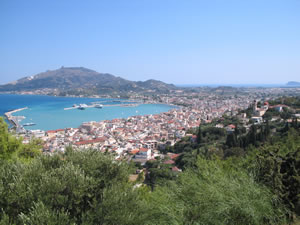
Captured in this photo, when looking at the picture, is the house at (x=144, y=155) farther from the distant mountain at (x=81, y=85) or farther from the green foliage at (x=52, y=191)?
the distant mountain at (x=81, y=85)

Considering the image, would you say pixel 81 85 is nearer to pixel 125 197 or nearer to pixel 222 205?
pixel 125 197

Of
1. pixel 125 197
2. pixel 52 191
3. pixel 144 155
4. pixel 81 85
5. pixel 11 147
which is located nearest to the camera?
pixel 52 191

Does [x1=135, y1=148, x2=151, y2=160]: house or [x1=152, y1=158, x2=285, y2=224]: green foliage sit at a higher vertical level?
[x1=152, y1=158, x2=285, y2=224]: green foliage

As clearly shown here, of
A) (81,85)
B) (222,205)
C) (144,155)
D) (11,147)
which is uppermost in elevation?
(81,85)

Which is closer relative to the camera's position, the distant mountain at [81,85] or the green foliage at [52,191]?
the green foliage at [52,191]

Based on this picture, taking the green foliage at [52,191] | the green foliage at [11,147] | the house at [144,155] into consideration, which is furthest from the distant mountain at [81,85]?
the green foliage at [52,191]

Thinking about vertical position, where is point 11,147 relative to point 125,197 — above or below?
below

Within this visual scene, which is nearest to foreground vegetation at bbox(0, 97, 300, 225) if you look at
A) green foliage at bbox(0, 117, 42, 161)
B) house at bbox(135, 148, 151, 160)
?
green foliage at bbox(0, 117, 42, 161)

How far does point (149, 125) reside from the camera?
39469 mm

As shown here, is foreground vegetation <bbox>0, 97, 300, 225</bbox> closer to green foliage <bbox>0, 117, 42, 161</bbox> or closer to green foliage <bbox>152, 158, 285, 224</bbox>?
green foliage <bbox>152, 158, 285, 224</bbox>

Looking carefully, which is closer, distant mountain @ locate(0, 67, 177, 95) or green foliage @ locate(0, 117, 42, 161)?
green foliage @ locate(0, 117, 42, 161)

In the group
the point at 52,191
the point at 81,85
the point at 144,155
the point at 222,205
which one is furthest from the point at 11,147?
the point at 81,85

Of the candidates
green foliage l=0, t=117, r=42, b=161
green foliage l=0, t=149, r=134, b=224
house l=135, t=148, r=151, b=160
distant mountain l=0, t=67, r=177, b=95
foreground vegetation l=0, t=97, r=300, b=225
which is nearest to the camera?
green foliage l=0, t=149, r=134, b=224

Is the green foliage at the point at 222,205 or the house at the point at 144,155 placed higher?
the green foliage at the point at 222,205
